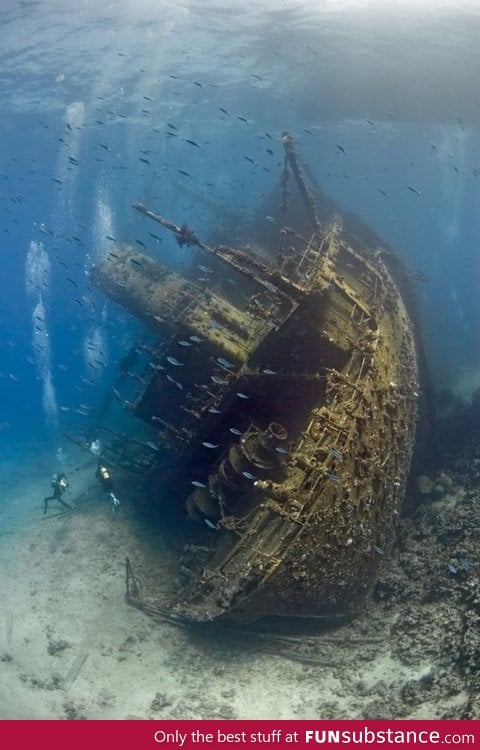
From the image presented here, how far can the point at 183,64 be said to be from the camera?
36094 millimetres

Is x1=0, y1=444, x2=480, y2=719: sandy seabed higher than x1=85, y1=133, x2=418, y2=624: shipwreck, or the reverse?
x1=85, y1=133, x2=418, y2=624: shipwreck

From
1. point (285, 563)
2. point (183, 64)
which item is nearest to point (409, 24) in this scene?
point (183, 64)

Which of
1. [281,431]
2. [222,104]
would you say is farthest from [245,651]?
[222,104]

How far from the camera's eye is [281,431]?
11180 millimetres

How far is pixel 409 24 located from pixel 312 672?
3784 cm

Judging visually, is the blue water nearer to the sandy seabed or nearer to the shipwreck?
the shipwreck

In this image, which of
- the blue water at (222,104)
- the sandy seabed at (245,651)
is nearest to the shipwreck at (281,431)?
the sandy seabed at (245,651)

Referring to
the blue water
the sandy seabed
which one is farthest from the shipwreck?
the blue water

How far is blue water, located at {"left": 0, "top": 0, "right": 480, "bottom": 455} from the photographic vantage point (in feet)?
100

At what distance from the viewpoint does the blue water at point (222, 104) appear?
1201 inches

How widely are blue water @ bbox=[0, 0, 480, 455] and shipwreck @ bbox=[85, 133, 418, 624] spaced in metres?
8.48

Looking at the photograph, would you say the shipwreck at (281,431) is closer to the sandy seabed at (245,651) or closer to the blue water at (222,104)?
the sandy seabed at (245,651)

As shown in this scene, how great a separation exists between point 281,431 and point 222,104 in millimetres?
40149

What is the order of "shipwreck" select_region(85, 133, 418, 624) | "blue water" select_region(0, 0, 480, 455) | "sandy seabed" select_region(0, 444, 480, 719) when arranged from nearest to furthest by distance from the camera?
1. "sandy seabed" select_region(0, 444, 480, 719)
2. "shipwreck" select_region(85, 133, 418, 624)
3. "blue water" select_region(0, 0, 480, 455)
